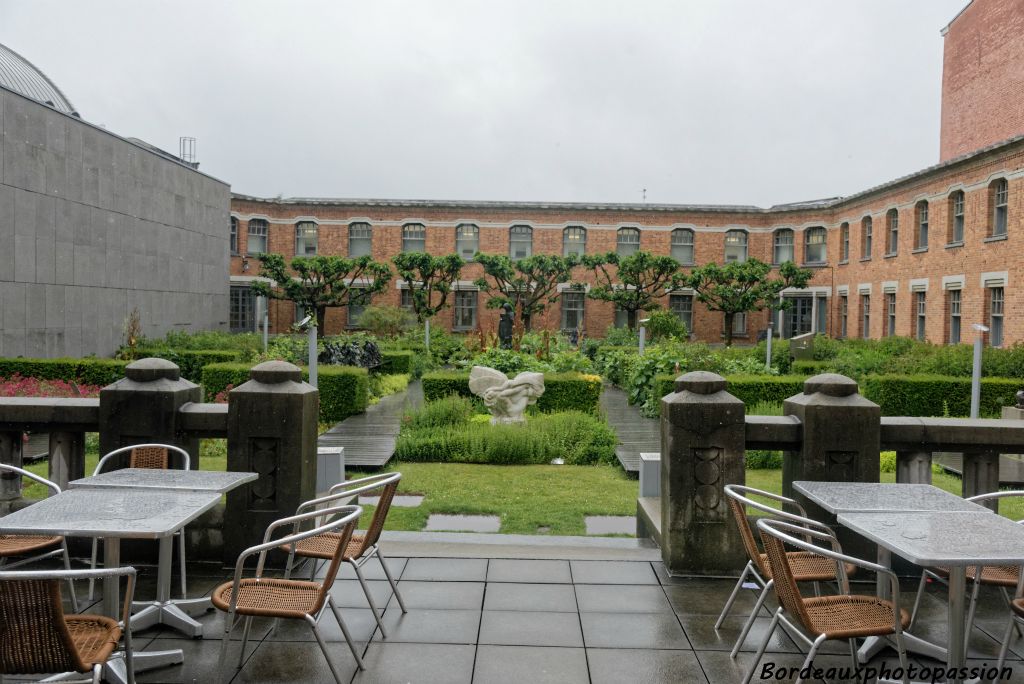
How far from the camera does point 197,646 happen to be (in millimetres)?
3865

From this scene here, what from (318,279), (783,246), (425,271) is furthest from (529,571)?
(783,246)

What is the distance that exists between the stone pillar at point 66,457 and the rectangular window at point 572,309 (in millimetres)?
29827

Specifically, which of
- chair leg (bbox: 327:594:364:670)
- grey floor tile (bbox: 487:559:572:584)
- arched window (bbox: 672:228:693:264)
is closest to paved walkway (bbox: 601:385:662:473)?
grey floor tile (bbox: 487:559:572:584)

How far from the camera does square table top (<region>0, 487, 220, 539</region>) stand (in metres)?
3.20

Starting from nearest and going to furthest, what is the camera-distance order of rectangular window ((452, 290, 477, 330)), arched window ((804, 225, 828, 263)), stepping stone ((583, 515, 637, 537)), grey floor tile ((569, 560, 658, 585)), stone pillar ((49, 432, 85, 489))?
grey floor tile ((569, 560, 658, 585)), stone pillar ((49, 432, 85, 489)), stepping stone ((583, 515, 637, 537)), arched window ((804, 225, 828, 263)), rectangular window ((452, 290, 477, 330))

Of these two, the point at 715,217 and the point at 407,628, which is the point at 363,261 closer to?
the point at 715,217

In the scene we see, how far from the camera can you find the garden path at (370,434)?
10.1 metres

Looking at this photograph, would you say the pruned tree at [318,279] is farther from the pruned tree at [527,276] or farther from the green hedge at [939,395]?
the green hedge at [939,395]

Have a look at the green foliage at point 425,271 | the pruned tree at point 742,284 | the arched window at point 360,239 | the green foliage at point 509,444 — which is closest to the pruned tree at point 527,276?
the green foliage at point 425,271

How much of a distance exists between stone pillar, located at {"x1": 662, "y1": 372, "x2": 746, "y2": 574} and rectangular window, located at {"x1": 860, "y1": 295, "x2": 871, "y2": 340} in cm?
2587

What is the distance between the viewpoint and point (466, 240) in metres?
34.6

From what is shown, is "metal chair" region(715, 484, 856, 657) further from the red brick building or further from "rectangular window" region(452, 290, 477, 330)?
"rectangular window" region(452, 290, 477, 330)

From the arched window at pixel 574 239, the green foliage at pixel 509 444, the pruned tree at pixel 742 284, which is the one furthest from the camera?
the arched window at pixel 574 239

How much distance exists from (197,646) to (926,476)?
4.20 m
